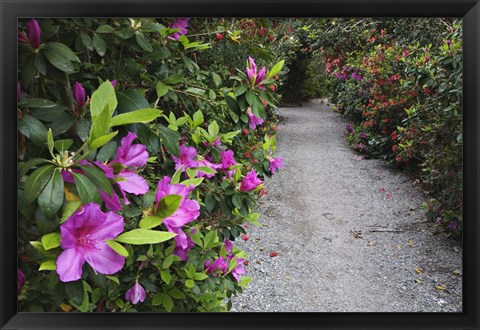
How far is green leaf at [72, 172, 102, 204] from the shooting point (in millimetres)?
430

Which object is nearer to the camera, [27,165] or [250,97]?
[27,165]

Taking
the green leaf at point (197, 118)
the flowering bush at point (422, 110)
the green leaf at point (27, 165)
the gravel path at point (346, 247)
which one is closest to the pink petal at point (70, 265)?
the green leaf at point (27, 165)

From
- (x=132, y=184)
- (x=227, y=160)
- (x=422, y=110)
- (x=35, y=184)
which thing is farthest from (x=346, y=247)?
(x=35, y=184)

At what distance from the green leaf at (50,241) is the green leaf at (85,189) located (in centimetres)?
7

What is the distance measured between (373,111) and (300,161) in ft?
3.27

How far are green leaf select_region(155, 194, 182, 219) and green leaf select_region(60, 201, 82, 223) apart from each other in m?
0.10

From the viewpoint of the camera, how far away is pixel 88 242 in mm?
466

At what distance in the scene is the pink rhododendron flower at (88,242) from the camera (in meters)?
0.45

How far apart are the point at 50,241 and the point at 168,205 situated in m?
0.14

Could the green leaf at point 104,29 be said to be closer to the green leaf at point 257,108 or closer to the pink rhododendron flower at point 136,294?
the green leaf at point 257,108

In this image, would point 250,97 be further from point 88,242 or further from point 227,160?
point 88,242

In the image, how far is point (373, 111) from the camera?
120 inches
